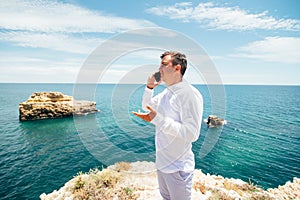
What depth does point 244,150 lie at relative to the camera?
18.9 meters

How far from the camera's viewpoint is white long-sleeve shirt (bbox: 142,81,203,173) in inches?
69.7

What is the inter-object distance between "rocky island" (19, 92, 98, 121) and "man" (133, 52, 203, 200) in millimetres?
27491

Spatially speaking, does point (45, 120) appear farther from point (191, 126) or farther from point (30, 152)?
point (191, 126)

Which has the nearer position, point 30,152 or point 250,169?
point 250,169

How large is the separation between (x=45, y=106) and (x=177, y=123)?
31.4 metres

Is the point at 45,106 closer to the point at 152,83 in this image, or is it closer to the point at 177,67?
the point at 152,83

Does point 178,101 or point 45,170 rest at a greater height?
point 178,101

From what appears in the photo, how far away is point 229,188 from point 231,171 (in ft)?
29.4

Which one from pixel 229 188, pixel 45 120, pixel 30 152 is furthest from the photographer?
pixel 45 120

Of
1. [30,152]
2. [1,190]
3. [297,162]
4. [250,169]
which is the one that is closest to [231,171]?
[250,169]

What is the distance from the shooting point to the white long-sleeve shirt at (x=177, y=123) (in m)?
1.77

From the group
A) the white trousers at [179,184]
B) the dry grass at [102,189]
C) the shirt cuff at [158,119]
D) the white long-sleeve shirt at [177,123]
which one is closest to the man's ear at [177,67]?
the white long-sleeve shirt at [177,123]

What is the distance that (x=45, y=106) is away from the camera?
27891mm

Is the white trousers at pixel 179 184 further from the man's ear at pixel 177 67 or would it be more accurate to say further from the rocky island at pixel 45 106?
the rocky island at pixel 45 106
